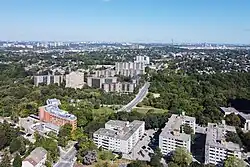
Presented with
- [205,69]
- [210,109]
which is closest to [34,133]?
[210,109]

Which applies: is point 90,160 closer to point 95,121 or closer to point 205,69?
point 95,121

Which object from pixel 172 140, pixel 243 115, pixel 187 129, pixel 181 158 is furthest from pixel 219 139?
pixel 243 115

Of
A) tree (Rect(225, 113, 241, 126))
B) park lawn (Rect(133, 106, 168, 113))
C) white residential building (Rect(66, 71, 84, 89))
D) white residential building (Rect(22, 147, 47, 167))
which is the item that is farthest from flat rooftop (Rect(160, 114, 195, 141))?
white residential building (Rect(66, 71, 84, 89))

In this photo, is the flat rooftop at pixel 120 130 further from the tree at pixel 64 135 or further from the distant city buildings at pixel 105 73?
the distant city buildings at pixel 105 73

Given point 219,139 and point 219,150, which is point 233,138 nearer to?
point 219,139

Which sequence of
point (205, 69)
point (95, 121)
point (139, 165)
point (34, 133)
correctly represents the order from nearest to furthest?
point (139, 165) → point (34, 133) → point (95, 121) → point (205, 69)

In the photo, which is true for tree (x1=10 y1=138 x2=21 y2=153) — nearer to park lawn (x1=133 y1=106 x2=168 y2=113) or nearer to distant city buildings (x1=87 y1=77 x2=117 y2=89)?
park lawn (x1=133 y1=106 x2=168 y2=113)

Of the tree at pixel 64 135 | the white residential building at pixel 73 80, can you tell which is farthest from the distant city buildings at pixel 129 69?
the tree at pixel 64 135

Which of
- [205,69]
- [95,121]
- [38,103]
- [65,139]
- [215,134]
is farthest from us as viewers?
[205,69]
